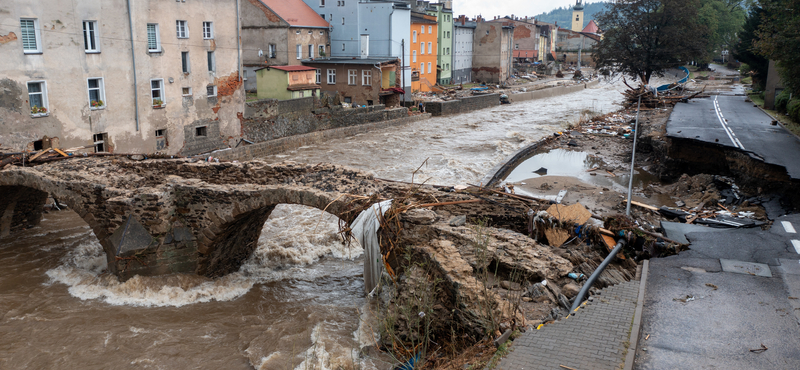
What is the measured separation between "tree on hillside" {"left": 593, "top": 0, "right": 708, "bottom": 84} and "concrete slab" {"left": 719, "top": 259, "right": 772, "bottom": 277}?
107ft

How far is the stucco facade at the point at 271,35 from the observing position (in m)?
38.0

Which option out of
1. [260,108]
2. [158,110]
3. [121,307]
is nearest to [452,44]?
[260,108]

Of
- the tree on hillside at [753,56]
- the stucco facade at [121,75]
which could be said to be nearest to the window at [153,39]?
the stucco facade at [121,75]

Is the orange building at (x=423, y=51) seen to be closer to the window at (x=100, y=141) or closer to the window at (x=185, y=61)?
the window at (x=185, y=61)

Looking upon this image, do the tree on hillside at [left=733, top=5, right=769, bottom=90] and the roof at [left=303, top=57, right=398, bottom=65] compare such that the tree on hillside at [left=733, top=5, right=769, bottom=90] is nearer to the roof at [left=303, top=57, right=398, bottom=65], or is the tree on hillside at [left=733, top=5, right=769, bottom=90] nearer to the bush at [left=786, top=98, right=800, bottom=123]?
the bush at [left=786, top=98, right=800, bottom=123]

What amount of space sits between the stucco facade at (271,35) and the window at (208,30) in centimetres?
1166

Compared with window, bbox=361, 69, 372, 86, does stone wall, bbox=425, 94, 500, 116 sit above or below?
below

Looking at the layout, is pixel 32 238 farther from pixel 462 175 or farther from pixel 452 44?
pixel 452 44

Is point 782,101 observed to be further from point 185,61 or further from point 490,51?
point 490,51

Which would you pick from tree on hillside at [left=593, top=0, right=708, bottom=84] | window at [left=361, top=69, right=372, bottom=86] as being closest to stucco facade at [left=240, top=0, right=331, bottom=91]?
window at [left=361, top=69, right=372, bottom=86]

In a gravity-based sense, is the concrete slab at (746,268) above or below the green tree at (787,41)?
below

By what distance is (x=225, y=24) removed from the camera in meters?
26.0

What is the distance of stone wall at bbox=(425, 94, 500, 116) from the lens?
41188mm

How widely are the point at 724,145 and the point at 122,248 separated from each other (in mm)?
17166
